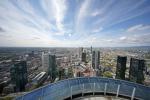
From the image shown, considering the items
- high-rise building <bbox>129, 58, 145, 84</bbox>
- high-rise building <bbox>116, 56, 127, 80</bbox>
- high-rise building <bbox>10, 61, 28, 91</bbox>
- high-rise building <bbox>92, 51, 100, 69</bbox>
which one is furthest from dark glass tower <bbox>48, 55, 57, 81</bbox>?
high-rise building <bbox>129, 58, 145, 84</bbox>

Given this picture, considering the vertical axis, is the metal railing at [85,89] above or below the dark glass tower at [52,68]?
above

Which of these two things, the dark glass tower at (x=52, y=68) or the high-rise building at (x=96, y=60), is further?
the high-rise building at (x=96, y=60)

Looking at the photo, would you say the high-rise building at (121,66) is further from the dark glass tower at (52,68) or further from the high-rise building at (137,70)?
the dark glass tower at (52,68)

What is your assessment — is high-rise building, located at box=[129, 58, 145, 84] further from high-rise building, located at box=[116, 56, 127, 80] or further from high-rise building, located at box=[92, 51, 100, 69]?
high-rise building, located at box=[92, 51, 100, 69]

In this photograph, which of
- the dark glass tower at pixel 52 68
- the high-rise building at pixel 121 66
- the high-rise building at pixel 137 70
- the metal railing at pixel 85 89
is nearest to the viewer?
the metal railing at pixel 85 89

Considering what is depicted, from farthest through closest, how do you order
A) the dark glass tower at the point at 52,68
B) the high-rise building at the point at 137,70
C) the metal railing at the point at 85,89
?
1. the dark glass tower at the point at 52,68
2. the high-rise building at the point at 137,70
3. the metal railing at the point at 85,89

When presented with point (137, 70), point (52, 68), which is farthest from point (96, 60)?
point (137, 70)

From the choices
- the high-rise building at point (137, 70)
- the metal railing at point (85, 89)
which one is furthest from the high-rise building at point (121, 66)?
the metal railing at point (85, 89)
